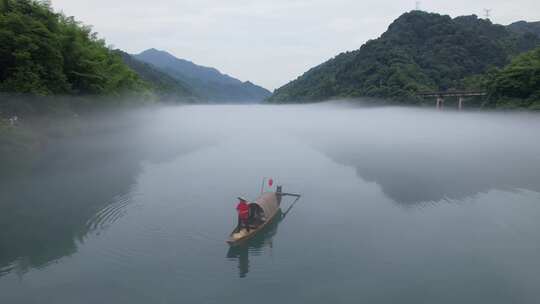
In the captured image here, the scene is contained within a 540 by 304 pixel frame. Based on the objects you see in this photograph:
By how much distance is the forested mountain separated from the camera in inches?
3973

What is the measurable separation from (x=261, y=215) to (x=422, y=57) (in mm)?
104359

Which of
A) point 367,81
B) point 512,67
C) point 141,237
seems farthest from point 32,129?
→ point 367,81

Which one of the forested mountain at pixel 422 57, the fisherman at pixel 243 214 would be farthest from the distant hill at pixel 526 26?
the fisherman at pixel 243 214

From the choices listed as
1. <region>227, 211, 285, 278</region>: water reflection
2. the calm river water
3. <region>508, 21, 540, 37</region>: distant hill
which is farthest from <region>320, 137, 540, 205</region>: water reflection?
<region>508, 21, 540, 37</region>: distant hill

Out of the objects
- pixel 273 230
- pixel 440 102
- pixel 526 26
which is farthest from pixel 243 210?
pixel 526 26

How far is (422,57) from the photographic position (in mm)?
110188

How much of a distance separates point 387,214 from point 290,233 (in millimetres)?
6076

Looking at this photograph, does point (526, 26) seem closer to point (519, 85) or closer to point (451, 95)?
point (451, 95)

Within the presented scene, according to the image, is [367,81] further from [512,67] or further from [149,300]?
[149,300]

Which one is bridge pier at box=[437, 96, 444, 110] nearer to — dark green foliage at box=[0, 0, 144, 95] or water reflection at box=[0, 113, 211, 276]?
water reflection at box=[0, 113, 211, 276]

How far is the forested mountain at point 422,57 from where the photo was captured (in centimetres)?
10093

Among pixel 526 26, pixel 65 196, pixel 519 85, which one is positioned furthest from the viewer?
pixel 526 26

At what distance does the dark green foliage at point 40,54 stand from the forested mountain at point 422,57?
68.8 m

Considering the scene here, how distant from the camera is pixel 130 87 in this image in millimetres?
70312
